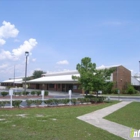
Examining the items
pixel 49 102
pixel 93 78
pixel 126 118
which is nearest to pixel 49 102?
pixel 49 102

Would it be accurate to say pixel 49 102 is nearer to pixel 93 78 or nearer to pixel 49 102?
pixel 49 102

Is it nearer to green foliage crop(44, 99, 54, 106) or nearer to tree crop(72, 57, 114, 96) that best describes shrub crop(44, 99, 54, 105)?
green foliage crop(44, 99, 54, 106)

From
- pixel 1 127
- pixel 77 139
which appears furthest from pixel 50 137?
pixel 1 127

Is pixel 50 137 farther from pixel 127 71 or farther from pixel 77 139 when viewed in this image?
pixel 127 71

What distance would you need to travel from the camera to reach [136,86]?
6278 centimetres

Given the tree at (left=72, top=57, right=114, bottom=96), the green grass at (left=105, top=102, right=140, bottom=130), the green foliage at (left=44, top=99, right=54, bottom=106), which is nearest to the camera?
the green grass at (left=105, top=102, right=140, bottom=130)

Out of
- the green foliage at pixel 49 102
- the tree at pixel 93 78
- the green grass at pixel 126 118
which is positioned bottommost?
the green grass at pixel 126 118

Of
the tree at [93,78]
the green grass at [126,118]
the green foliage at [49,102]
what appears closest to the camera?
the green grass at [126,118]

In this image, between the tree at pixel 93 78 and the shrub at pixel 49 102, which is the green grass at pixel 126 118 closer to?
the shrub at pixel 49 102

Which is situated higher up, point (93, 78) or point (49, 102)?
point (93, 78)

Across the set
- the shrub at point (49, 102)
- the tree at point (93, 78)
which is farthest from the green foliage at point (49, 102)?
the tree at point (93, 78)

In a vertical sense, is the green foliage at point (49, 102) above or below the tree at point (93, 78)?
below

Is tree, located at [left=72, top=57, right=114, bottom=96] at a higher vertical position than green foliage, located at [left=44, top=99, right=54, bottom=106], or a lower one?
higher

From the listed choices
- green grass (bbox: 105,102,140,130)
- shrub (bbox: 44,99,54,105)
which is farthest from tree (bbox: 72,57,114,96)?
green grass (bbox: 105,102,140,130)
